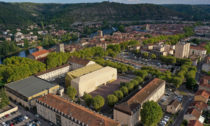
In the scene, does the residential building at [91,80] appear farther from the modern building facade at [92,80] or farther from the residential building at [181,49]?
the residential building at [181,49]

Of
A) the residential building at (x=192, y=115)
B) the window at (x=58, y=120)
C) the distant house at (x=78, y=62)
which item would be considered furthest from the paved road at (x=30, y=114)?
the residential building at (x=192, y=115)

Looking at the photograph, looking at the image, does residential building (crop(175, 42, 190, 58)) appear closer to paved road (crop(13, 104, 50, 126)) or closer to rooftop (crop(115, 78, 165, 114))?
rooftop (crop(115, 78, 165, 114))

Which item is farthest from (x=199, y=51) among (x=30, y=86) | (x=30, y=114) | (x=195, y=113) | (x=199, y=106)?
(x=30, y=114)

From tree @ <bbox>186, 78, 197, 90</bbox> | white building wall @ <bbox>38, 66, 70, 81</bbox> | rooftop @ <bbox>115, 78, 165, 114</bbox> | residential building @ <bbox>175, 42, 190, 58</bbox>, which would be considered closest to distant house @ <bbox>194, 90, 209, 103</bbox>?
tree @ <bbox>186, 78, 197, 90</bbox>

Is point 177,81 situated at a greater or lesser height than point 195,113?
greater

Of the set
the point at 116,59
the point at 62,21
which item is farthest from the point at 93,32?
the point at 116,59

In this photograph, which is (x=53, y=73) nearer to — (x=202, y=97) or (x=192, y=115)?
(x=192, y=115)
